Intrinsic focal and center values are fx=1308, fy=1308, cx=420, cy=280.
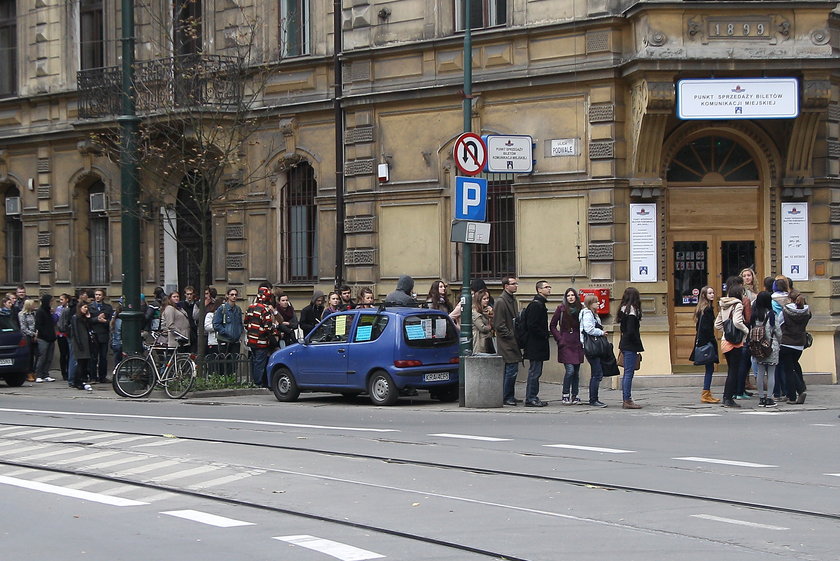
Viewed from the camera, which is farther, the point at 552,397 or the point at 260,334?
the point at 260,334

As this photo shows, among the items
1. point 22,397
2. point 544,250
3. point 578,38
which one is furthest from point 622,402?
point 22,397

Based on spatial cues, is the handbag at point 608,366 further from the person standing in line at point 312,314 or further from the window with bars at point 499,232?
the person standing in line at point 312,314

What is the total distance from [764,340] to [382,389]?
5602mm

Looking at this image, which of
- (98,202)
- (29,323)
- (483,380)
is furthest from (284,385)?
(98,202)

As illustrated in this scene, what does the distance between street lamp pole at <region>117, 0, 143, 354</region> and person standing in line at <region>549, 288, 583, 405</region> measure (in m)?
8.16

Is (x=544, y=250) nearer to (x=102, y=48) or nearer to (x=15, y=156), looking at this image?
(x=102, y=48)

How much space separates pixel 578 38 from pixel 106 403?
9.91 meters

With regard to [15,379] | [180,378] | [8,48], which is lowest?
[15,379]

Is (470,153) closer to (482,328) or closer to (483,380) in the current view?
(482,328)

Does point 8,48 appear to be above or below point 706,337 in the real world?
above

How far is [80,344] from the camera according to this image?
24609 mm

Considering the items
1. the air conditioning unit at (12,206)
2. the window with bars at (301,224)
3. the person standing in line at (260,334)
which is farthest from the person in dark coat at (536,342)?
the air conditioning unit at (12,206)

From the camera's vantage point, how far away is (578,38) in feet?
72.4

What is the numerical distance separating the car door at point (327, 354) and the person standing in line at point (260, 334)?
1970 millimetres
